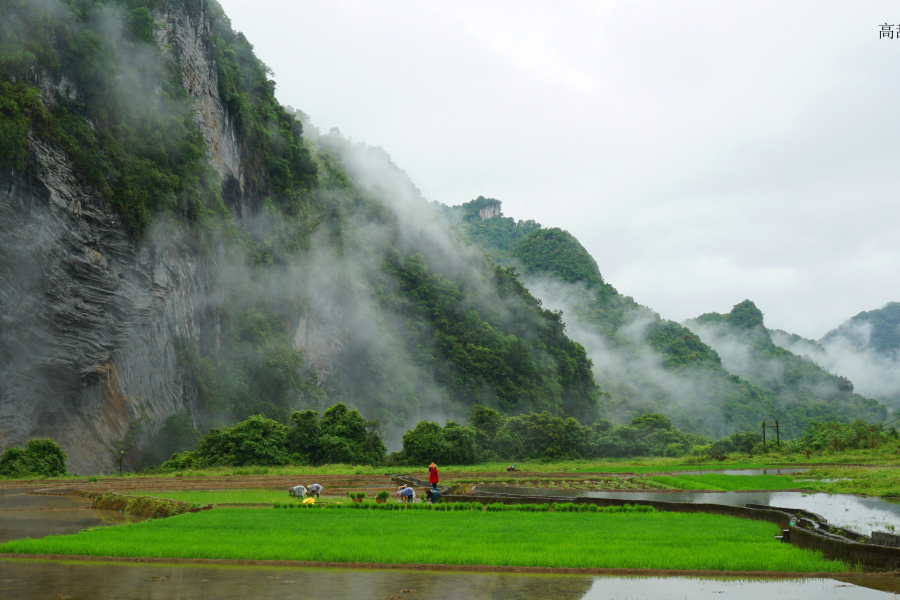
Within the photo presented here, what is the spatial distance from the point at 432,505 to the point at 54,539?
10.9m

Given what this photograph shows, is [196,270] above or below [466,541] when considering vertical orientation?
above

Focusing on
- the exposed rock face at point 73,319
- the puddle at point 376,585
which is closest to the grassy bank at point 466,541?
the puddle at point 376,585

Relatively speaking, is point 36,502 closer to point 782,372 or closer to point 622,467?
point 622,467

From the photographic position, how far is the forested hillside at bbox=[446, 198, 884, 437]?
333ft

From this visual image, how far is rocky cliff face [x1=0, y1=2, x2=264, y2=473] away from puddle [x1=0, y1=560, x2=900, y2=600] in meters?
35.0

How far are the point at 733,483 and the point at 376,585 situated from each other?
2419cm

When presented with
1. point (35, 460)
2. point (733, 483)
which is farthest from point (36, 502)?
point (733, 483)

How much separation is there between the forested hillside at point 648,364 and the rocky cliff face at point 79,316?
65061 millimetres

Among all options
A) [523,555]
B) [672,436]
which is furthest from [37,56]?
[672,436]

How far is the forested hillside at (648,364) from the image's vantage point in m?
102

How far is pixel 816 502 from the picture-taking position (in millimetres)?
21938

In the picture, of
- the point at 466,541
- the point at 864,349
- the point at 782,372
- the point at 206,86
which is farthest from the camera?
the point at 864,349

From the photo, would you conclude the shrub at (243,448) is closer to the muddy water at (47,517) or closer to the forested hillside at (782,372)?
the muddy water at (47,517)

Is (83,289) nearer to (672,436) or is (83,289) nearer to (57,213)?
(57,213)
